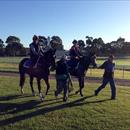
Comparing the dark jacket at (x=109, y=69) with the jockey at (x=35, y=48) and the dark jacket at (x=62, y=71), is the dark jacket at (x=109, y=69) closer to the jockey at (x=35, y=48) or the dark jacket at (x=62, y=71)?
the dark jacket at (x=62, y=71)

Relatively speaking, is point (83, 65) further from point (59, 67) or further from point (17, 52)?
point (17, 52)

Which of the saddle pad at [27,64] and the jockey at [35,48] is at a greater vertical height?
the jockey at [35,48]

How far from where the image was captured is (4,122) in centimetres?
1173

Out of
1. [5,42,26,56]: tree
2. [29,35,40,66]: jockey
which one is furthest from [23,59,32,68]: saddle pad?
[5,42,26,56]: tree

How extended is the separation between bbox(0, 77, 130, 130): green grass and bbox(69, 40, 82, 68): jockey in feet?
7.76

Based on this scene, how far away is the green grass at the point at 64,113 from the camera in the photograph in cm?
1145

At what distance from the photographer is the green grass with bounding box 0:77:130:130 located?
1145 cm

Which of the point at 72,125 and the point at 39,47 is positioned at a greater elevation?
the point at 39,47

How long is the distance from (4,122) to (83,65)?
6.59 m

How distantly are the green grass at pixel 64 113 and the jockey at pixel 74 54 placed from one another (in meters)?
2.37

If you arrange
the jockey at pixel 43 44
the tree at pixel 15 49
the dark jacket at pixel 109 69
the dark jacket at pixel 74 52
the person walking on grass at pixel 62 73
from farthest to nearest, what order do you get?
the tree at pixel 15 49 < the dark jacket at pixel 74 52 < the jockey at pixel 43 44 < the dark jacket at pixel 109 69 < the person walking on grass at pixel 62 73

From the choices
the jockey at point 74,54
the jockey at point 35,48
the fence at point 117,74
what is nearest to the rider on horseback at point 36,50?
the jockey at point 35,48

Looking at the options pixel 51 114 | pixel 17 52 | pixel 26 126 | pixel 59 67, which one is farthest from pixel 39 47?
pixel 17 52

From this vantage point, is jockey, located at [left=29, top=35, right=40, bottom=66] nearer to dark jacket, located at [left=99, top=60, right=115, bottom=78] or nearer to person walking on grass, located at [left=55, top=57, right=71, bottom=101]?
person walking on grass, located at [left=55, top=57, right=71, bottom=101]
